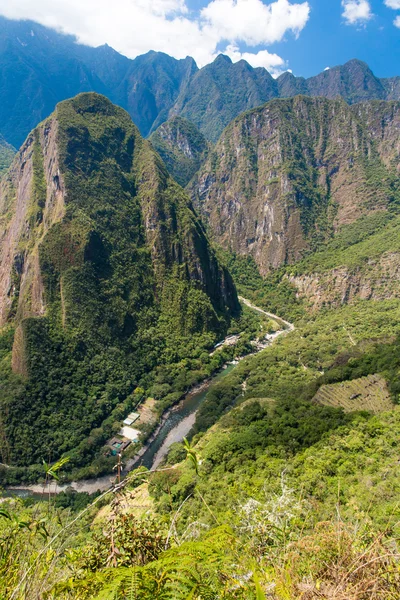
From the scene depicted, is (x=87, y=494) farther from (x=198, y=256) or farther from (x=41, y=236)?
(x=198, y=256)

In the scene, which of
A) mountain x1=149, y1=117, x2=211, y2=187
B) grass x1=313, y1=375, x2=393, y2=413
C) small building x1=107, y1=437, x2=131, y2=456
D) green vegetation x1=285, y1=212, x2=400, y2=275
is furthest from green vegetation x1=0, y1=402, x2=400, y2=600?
mountain x1=149, y1=117, x2=211, y2=187

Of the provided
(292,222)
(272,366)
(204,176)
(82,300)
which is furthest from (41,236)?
(204,176)

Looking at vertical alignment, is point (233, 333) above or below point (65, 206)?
below

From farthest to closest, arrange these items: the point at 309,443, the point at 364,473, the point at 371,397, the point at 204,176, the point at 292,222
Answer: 1. the point at 204,176
2. the point at 292,222
3. the point at 371,397
4. the point at 309,443
5. the point at 364,473

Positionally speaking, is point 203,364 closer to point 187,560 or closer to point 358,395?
point 358,395

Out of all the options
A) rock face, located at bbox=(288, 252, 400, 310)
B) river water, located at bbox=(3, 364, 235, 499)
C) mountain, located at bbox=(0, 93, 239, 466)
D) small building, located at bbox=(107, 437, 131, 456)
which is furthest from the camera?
rock face, located at bbox=(288, 252, 400, 310)

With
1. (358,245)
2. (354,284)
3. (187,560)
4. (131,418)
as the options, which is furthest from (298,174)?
(187,560)

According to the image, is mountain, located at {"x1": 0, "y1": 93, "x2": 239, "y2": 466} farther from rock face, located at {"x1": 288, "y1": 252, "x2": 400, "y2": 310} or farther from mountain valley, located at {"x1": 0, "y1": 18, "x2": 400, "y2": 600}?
rock face, located at {"x1": 288, "y1": 252, "x2": 400, "y2": 310}
